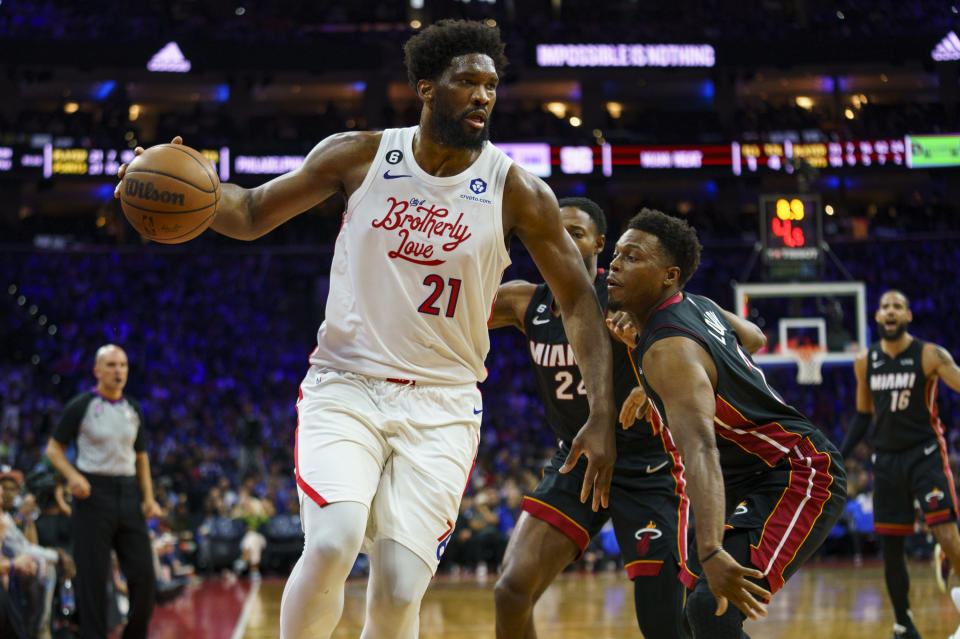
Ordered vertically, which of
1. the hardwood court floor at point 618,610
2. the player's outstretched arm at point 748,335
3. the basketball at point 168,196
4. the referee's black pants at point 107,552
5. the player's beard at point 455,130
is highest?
the player's beard at point 455,130

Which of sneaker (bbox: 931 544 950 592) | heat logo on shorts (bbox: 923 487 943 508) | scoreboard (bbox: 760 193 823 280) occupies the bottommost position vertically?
sneaker (bbox: 931 544 950 592)

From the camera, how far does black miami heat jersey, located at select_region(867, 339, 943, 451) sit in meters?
7.50

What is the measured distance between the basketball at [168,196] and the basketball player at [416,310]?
0.11 m

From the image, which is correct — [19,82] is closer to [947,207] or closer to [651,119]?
[651,119]

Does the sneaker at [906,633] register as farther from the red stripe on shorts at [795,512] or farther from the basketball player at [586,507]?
the red stripe on shorts at [795,512]

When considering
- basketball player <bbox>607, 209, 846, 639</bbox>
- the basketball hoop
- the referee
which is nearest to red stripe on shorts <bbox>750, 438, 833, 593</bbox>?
basketball player <bbox>607, 209, 846, 639</bbox>

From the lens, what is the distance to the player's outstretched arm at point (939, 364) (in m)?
7.36

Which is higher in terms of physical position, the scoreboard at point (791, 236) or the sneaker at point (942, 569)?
the scoreboard at point (791, 236)

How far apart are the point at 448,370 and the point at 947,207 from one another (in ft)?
81.1

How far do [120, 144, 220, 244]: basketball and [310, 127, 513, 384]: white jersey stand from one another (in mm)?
A: 476

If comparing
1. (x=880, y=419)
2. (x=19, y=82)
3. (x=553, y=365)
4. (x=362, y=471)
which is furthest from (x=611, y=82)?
(x=362, y=471)

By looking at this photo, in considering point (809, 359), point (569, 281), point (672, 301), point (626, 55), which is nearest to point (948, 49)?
point (626, 55)

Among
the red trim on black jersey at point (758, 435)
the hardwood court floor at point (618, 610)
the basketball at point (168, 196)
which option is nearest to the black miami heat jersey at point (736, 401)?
the red trim on black jersey at point (758, 435)

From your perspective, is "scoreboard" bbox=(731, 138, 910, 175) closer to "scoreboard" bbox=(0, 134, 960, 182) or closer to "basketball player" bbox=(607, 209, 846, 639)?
"scoreboard" bbox=(0, 134, 960, 182)
